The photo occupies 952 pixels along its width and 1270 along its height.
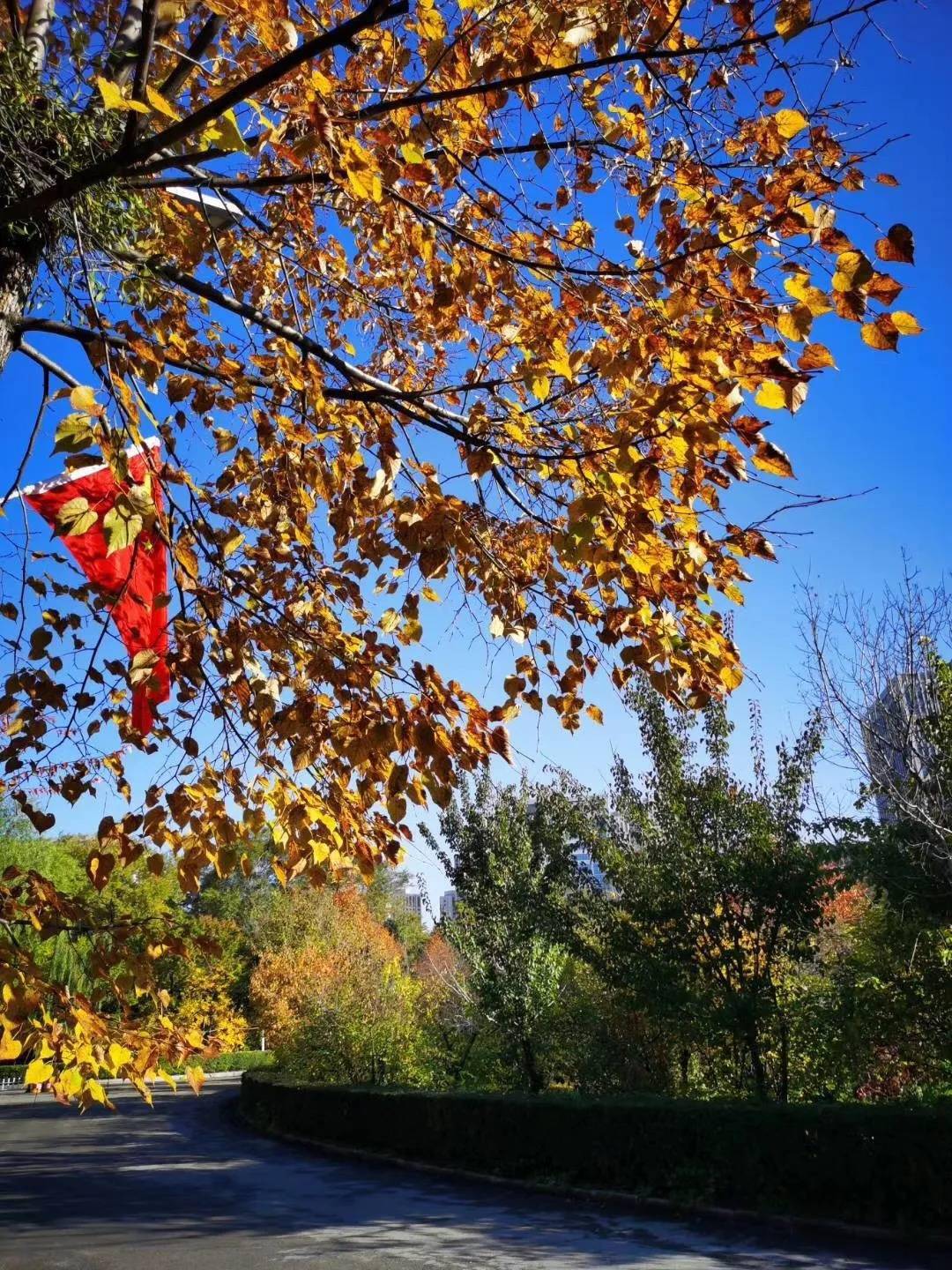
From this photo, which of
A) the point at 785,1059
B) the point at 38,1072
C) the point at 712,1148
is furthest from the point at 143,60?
the point at 785,1059

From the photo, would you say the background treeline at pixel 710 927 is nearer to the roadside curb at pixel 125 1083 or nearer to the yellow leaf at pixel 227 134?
the yellow leaf at pixel 227 134

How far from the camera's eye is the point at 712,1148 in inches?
388

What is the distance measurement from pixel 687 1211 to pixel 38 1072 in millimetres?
8769

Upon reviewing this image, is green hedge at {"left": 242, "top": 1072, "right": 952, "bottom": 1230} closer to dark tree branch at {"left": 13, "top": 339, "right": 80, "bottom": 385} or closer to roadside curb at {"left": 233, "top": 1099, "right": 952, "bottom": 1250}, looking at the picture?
roadside curb at {"left": 233, "top": 1099, "right": 952, "bottom": 1250}

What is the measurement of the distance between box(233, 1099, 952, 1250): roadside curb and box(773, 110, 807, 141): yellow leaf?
879cm

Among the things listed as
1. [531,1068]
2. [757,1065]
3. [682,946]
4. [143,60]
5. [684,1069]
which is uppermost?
[143,60]

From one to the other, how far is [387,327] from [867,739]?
24.0 feet

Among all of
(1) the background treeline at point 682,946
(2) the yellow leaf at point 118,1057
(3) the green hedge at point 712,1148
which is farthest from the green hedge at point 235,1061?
(2) the yellow leaf at point 118,1057

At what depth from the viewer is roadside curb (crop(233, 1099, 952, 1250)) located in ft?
26.5

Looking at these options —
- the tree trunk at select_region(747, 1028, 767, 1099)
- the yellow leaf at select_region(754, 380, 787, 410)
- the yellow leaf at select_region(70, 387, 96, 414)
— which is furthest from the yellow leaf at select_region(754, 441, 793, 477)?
the tree trunk at select_region(747, 1028, 767, 1099)

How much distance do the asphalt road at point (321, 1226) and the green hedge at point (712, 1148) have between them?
63 centimetres

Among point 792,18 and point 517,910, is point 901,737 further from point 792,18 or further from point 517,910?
point 792,18

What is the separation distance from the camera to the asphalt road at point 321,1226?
7680mm

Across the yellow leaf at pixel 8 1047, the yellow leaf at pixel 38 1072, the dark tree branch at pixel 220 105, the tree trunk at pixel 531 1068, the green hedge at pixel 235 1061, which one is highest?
the dark tree branch at pixel 220 105
